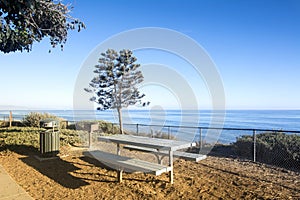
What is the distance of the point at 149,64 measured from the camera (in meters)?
14.4

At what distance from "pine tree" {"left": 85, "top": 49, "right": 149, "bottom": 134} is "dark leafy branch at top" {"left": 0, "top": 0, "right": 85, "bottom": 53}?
8.38m

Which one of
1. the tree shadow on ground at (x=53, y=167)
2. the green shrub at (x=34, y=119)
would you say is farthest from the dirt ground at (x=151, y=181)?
the green shrub at (x=34, y=119)

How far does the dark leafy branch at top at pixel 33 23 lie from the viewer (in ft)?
14.7

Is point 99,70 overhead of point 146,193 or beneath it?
overhead

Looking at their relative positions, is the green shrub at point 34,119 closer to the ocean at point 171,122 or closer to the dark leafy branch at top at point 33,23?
the ocean at point 171,122

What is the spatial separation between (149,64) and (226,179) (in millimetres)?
10834

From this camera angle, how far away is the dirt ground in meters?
3.69

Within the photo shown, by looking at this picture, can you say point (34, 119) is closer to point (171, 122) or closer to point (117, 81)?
point (117, 81)

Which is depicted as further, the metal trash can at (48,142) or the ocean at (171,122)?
the ocean at (171,122)

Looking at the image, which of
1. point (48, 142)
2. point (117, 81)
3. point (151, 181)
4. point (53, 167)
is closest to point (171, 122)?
point (117, 81)

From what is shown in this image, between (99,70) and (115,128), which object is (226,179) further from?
(99,70)

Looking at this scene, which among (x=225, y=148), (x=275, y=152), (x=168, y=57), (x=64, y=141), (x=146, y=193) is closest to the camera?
(x=146, y=193)

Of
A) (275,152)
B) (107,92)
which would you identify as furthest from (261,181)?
(107,92)

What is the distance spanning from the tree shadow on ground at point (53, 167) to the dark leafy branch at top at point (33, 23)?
3.27 m
